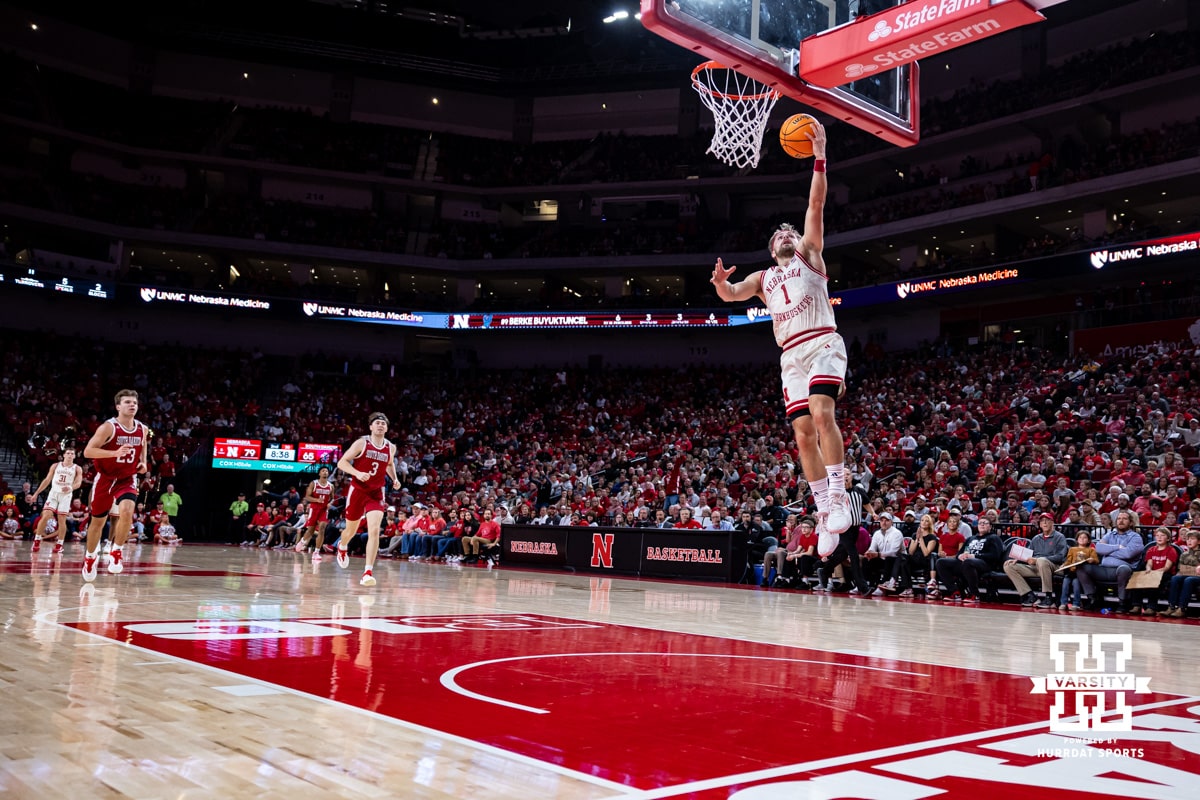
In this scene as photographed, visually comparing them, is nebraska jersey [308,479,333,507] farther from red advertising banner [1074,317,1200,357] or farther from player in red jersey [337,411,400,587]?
red advertising banner [1074,317,1200,357]

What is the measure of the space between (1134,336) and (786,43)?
2313cm

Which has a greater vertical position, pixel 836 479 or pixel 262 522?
pixel 836 479

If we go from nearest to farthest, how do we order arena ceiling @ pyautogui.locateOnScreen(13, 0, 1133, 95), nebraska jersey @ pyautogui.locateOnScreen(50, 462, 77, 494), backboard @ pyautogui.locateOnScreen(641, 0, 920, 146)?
backboard @ pyautogui.locateOnScreen(641, 0, 920, 146) < nebraska jersey @ pyautogui.locateOnScreen(50, 462, 77, 494) < arena ceiling @ pyautogui.locateOnScreen(13, 0, 1133, 95)

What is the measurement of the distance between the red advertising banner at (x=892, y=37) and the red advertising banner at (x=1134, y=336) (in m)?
20.3

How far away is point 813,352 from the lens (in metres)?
5.56

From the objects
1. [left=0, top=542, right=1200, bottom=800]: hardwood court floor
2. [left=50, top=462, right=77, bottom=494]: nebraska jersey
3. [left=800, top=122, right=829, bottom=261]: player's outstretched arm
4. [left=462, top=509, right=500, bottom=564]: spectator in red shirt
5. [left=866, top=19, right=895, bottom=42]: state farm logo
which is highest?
[left=866, top=19, right=895, bottom=42]: state farm logo

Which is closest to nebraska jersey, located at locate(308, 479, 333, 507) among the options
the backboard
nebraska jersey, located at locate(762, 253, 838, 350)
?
the backboard

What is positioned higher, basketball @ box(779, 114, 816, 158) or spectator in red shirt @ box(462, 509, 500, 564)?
basketball @ box(779, 114, 816, 158)

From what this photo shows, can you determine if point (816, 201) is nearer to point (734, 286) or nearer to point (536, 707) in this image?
point (734, 286)

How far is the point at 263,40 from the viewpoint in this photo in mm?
39594

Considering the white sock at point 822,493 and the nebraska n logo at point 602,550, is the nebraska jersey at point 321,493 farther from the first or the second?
the white sock at point 822,493

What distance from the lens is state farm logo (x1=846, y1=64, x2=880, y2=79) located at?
7.53m

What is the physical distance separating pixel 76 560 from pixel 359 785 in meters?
13.8

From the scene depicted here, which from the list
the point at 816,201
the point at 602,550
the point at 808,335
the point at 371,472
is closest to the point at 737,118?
the point at 816,201
